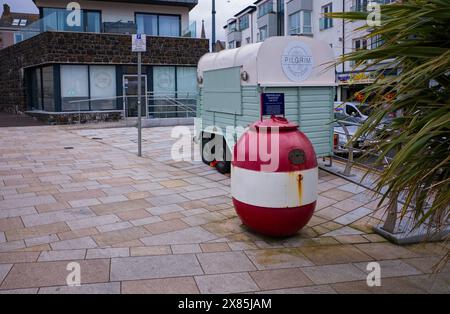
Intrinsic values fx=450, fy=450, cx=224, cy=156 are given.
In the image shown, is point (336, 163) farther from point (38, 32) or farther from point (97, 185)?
point (38, 32)

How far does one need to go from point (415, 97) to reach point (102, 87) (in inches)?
860

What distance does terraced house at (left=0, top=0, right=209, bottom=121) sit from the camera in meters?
22.2

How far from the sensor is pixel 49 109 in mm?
23031

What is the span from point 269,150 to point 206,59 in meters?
6.14

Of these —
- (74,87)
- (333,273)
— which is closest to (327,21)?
(74,87)

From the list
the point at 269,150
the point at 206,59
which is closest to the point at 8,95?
the point at 206,59

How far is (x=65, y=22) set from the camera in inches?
878

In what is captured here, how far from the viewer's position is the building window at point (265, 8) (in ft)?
154

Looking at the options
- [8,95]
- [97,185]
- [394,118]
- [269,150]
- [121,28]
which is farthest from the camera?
[8,95]

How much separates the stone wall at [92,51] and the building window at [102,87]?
51 cm

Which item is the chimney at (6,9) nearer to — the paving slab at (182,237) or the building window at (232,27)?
the building window at (232,27)

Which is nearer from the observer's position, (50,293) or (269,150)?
(50,293)

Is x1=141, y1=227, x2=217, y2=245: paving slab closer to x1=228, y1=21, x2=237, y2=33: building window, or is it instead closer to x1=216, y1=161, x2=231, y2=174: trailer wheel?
x1=216, y1=161, x2=231, y2=174: trailer wheel

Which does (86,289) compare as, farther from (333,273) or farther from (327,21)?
(327,21)
